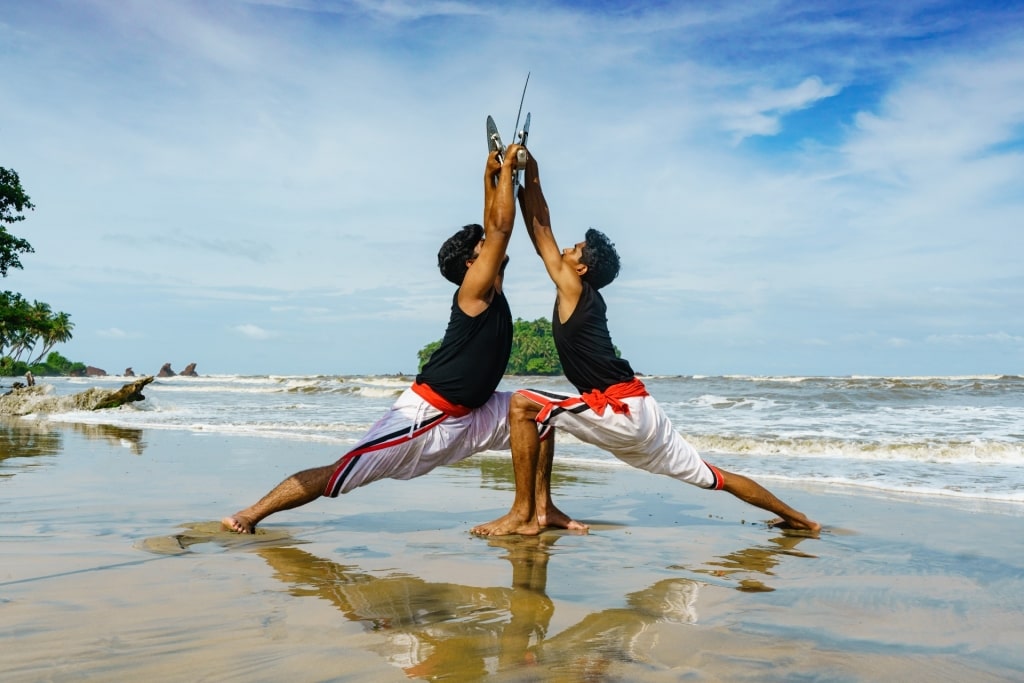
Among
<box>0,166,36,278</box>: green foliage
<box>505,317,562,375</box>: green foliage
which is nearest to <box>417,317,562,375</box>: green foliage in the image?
<box>505,317,562,375</box>: green foliage

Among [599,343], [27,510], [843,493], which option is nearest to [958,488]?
[843,493]

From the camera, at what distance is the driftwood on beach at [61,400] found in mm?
18031

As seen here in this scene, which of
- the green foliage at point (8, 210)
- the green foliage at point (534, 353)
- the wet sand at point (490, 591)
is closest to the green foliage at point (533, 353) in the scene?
the green foliage at point (534, 353)

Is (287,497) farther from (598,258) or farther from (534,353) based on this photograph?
(534,353)

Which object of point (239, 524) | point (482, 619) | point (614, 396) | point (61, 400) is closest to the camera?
point (482, 619)

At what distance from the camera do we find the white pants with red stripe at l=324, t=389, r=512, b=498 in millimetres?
4602

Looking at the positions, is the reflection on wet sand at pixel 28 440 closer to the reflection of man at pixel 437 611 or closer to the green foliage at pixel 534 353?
the reflection of man at pixel 437 611

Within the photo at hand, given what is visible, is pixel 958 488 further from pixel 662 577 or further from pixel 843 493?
pixel 662 577

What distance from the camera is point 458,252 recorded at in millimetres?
4715

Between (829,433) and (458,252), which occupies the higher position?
(458,252)

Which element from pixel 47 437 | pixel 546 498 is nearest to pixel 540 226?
pixel 546 498

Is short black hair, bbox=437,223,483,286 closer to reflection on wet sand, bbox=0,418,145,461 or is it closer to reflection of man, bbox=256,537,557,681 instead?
reflection of man, bbox=256,537,557,681

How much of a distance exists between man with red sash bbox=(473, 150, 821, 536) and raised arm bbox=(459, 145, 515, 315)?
14.0 inches

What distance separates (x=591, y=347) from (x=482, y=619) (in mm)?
2097
